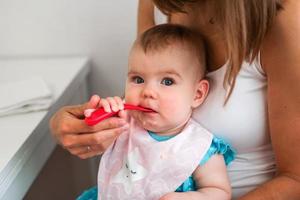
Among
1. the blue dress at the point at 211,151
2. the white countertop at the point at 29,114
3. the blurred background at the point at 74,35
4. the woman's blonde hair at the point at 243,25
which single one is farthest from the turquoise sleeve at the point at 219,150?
the blurred background at the point at 74,35

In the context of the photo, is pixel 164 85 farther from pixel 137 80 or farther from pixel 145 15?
pixel 145 15

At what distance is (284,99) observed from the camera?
0.75 meters

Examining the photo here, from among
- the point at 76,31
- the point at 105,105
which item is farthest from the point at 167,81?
the point at 76,31

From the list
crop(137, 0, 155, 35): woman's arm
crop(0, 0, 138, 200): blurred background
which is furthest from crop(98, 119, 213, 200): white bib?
crop(0, 0, 138, 200): blurred background

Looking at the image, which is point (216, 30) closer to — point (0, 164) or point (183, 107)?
point (183, 107)

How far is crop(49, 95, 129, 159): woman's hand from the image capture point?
0.76 meters

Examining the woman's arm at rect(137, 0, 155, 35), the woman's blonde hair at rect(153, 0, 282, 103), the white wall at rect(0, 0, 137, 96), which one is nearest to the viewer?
the woman's blonde hair at rect(153, 0, 282, 103)

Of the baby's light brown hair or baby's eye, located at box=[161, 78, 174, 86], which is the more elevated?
the baby's light brown hair

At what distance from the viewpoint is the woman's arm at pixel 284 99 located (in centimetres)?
72

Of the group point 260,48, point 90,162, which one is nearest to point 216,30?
point 260,48

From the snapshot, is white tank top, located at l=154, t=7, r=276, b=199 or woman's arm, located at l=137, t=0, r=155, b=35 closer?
white tank top, located at l=154, t=7, r=276, b=199

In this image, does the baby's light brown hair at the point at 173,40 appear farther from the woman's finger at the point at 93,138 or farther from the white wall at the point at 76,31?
the white wall at the point at 76,31

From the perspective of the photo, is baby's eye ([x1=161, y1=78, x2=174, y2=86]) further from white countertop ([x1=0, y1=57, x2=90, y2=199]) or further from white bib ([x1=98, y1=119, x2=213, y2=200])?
white countertop ([x1=0, y1=57, x2=90, y2=199])

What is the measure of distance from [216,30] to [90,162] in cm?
72
